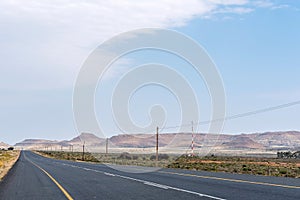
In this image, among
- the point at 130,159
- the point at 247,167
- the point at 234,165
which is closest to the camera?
the point at 247,167

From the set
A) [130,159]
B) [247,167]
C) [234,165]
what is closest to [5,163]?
[130,159]

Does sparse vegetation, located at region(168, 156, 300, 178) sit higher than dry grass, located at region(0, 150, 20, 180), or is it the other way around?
sparse vegetation, located at region(168, 156, 300, 178)

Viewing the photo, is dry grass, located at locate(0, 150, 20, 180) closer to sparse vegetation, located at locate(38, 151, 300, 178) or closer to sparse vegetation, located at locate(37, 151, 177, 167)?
sparse vegetation, located at locate(37, 151, 177, 167)

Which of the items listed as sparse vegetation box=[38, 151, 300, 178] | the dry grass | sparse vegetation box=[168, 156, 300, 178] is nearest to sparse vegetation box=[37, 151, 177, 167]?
sparse vegetation box=[38, 151, 300, 178]

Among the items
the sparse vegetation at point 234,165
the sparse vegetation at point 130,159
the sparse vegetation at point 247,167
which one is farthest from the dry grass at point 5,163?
the sparse vegetation at point 247,167

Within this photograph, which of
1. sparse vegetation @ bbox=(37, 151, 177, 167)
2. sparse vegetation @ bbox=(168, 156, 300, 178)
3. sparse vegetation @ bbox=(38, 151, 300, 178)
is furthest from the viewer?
sparse vegetation @ bbox=(37, 151, 177, 167)

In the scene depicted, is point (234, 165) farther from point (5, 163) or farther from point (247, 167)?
point (5, 163)

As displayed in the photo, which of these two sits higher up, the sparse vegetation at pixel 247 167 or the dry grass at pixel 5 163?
the sparse vegetation at pixel 247 167

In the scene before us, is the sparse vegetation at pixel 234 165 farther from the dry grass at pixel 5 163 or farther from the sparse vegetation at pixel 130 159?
the dry grass at pixel 5 163

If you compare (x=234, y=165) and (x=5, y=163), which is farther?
(x=5, y=163)

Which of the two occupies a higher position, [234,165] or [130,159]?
[234,165]

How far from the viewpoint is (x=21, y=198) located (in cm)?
1474

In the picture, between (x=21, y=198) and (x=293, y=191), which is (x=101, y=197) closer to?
(x=21, y=198)

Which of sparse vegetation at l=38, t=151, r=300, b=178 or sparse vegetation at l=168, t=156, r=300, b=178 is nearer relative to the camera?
sparse vegetation at l=168, t=156, r=300, b=178
